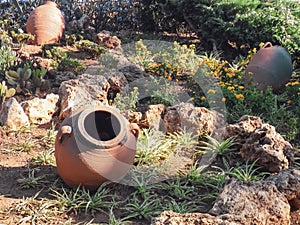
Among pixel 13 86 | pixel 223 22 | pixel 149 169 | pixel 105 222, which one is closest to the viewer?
pixel 105 222

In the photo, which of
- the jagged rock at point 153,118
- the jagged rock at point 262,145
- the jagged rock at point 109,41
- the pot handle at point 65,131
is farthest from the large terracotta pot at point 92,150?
the jagged rock at point 109,41

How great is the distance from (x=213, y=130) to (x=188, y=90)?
1299 millimetres

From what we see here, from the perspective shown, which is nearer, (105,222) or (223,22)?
(105,222)

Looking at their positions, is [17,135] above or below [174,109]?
below

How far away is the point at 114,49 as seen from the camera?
25.4 ft

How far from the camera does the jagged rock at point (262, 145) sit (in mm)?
4562

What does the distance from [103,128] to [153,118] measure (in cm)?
108

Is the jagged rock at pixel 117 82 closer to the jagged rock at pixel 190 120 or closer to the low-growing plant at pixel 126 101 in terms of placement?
the low-growing plant at pixel 126 101

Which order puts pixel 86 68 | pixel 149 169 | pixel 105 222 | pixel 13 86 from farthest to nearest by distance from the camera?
pixel 86 68 < pixel 13 86 < pixel 149 169 < pixel 105 222

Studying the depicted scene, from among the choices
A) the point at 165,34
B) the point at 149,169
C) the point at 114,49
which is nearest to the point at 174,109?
the point at 149,169

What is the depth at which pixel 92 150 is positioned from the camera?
4039 mm

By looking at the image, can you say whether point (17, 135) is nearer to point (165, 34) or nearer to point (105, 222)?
point (105, 222)

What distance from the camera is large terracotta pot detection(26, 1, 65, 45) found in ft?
26.8

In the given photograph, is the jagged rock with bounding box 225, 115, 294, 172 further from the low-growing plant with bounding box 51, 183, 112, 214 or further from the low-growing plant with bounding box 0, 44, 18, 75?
the low-growing plant with bounding box 0, 44, 18, 75
